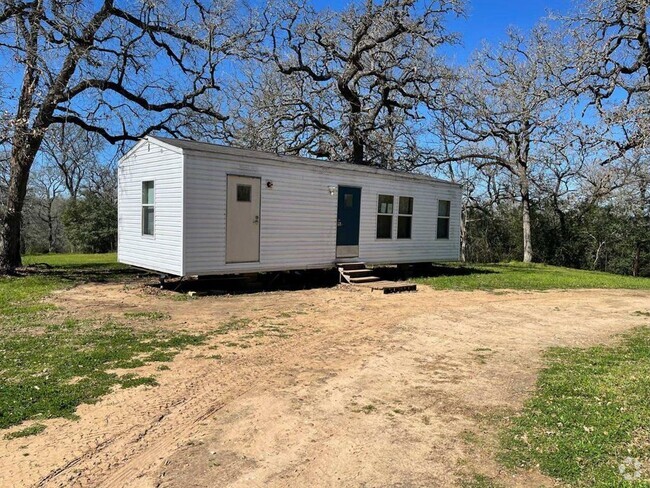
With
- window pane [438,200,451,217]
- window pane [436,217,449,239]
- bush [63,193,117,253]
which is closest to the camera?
window pane [438,200,451,217]

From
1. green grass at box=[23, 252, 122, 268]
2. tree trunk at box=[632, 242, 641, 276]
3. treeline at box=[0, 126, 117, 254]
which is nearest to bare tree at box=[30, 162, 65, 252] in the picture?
treeline at box=[0, 126, 117, 254]

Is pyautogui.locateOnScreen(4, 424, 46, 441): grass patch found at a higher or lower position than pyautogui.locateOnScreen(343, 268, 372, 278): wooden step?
lower

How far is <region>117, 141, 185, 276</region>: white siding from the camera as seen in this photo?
9.23 meters

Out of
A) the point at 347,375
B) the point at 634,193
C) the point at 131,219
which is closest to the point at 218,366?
the point at 347,375

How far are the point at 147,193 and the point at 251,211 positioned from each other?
2.33 meters

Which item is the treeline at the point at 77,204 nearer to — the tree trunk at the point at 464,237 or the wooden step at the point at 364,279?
the wooden step at the point at 364,279

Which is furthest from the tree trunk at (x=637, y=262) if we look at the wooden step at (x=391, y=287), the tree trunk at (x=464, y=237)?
the wooden step at (x=391, y=287)

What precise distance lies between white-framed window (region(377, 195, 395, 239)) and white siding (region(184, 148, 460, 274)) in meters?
0.16

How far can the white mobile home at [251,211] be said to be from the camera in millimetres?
9289

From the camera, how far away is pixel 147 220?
10.4m

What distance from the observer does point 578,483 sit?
2.84 metres

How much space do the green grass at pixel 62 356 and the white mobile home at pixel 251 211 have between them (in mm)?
2368

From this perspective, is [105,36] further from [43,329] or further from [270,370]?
[270,370]

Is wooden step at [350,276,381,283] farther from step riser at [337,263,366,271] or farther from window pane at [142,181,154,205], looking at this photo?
window pane at [142,181,154,205]
